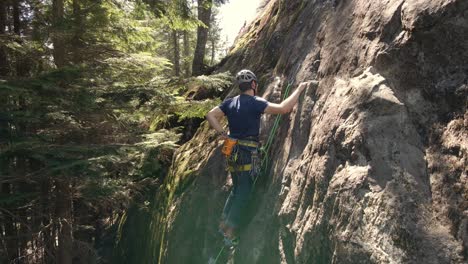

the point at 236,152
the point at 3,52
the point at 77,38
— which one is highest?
the point at 77,38

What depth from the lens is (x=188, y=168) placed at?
30.1 feet

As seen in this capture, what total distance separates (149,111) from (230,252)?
4331mm

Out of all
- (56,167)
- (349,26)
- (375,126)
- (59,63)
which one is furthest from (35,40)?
(375,126)

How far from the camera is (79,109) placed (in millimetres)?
7340

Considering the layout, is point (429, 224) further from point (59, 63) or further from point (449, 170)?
point (59, 63)

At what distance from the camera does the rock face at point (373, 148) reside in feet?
11.6

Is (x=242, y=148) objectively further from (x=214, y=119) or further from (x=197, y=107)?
(x=197, y=107)

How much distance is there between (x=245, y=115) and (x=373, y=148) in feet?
7.29

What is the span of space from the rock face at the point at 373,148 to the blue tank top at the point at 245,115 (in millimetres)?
518

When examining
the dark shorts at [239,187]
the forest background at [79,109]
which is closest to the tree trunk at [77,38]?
the forest background at [79,109]

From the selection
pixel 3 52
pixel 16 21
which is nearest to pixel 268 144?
pixel 3 52

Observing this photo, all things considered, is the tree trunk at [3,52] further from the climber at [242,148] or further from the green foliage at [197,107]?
the climber at [242,148]

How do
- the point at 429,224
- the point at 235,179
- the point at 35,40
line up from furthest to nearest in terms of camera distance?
the point at 35,40, the point at 235,179, the point at 429,224

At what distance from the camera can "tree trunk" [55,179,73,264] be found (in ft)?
31.5
